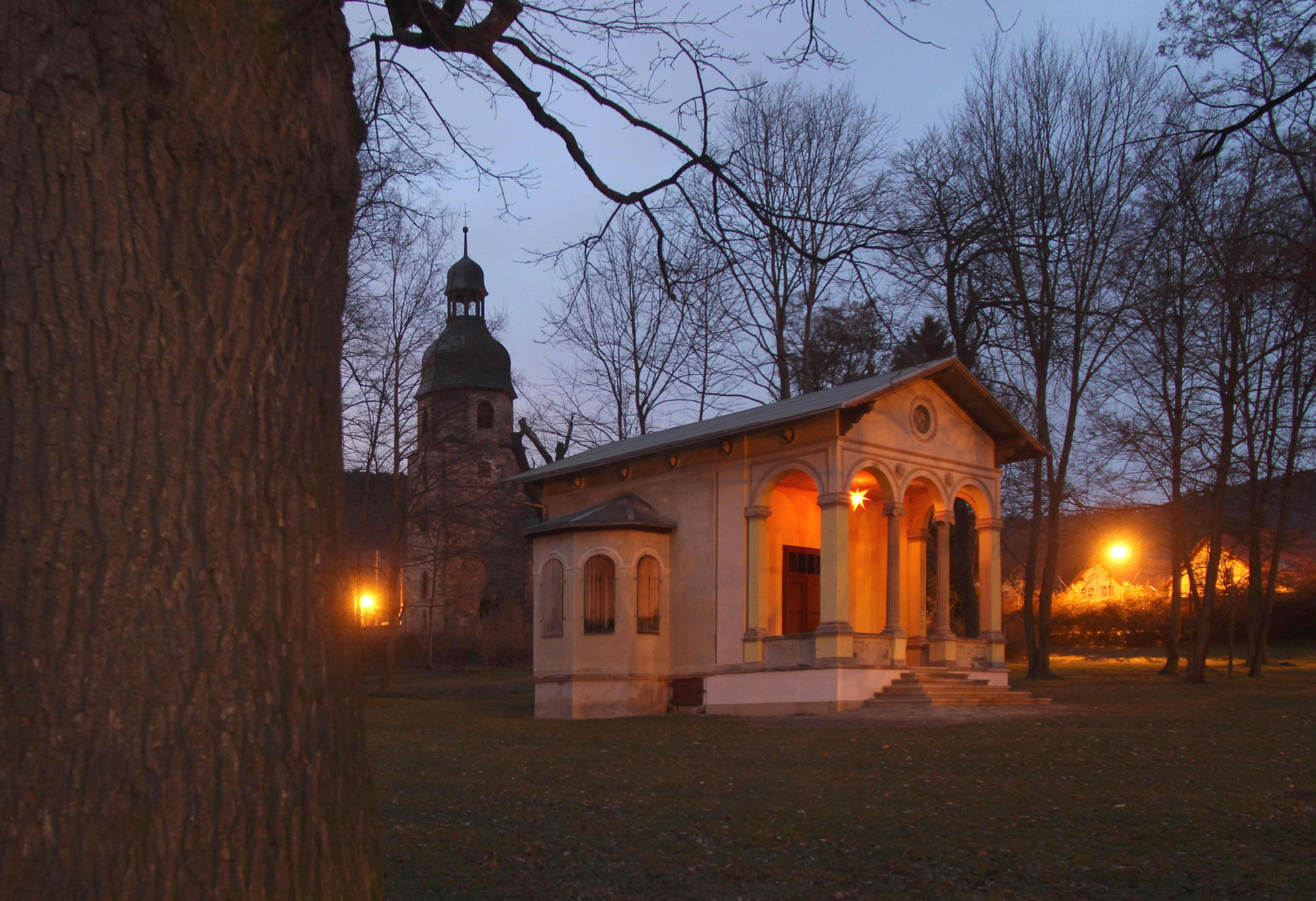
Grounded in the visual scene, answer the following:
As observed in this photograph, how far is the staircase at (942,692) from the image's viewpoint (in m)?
19.0

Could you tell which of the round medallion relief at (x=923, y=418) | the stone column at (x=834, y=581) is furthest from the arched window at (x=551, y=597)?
the round medallion relief at (x=923, y=418)

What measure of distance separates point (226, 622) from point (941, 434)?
19.6m

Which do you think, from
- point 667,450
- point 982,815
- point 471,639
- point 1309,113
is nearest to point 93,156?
point 982,815

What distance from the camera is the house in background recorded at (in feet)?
64.9

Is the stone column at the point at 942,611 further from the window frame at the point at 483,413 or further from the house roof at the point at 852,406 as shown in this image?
the window frame at the point at 483,413

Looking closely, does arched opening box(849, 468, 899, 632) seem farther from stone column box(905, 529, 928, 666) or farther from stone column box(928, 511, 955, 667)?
stone column box(928, 511, 955, 667)

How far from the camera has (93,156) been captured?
11.1 ft

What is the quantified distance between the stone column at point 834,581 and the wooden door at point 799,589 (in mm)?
2623

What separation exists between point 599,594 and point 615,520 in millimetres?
1456

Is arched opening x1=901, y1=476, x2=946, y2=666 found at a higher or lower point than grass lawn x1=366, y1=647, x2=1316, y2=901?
higher

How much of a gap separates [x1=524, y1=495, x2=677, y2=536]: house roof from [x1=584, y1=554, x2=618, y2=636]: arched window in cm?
65

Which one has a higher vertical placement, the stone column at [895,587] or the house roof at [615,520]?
the house roof at [615,520]

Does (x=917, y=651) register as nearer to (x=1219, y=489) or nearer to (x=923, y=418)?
(x=923, y=418)

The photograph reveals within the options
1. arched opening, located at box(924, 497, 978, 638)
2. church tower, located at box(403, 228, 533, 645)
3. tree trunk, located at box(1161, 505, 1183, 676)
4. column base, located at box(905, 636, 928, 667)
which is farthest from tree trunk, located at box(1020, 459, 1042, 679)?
church tower, located at box(403, 228, 533, 645)
